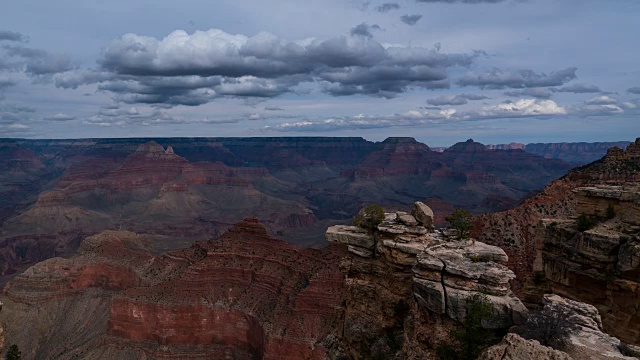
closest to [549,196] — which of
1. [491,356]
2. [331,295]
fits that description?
Answer: [331,295]

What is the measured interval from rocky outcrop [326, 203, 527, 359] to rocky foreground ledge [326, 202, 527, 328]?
3 centimetres

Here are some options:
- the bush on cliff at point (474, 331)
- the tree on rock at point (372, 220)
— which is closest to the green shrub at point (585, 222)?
the bush on cliff at point (474, 331)

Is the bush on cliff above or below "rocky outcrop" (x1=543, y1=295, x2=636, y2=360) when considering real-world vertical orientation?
below

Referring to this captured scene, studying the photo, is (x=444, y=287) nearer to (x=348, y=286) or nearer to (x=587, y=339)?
(x=587, y=339)

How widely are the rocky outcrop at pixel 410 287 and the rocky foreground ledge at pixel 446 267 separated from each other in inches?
1.3

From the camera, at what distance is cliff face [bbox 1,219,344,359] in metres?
57.6

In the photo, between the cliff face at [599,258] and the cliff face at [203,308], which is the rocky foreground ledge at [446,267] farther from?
the cliff face at [203,308]

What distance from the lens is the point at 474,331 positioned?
1680cm

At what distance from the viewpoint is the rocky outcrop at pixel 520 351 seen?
487 inches

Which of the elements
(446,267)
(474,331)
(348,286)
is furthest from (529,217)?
(474,331)

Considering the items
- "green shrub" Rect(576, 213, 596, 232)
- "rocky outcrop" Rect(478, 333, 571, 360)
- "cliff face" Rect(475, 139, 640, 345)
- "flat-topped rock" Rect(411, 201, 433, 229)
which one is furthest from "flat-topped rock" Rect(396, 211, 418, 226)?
"rocky outcrop" Rect(478, 333, 571, 360)

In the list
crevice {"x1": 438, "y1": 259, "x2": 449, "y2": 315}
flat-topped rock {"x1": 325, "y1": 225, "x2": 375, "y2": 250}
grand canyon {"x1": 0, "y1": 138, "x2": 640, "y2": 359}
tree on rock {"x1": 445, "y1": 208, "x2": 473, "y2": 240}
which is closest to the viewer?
crevice {"x1": 438, "y1": 259, "x2": 449, "y2": 315}

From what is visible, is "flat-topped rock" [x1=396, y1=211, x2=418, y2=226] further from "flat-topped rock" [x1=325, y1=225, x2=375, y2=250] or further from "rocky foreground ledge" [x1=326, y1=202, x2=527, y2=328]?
"flat-topped rock" [x1=325, y1=225, x2=375, y2=250]

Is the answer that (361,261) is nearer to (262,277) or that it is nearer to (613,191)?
(613,191)
